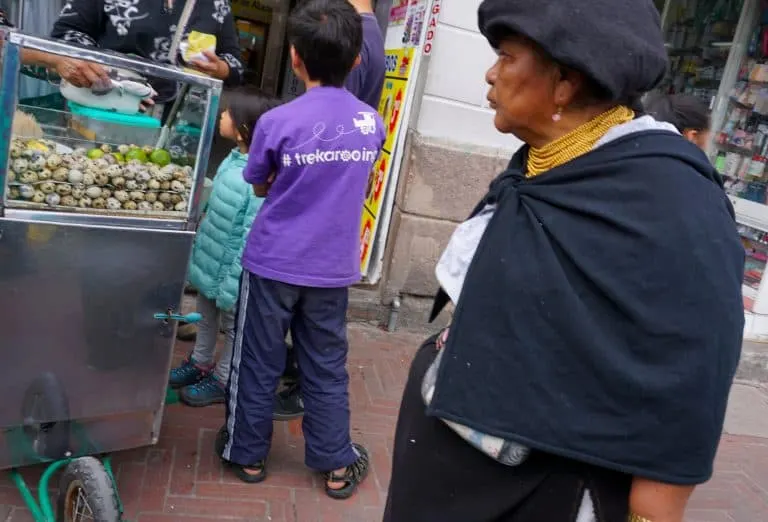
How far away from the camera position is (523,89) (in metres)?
1.23

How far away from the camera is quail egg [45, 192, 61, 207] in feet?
6.45

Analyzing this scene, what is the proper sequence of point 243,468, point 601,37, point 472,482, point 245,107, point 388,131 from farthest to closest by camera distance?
point 388,131, point 245,107, point 243,468, point 472,482, point 601,37

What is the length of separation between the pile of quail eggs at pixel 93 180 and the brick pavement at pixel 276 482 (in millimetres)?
1174

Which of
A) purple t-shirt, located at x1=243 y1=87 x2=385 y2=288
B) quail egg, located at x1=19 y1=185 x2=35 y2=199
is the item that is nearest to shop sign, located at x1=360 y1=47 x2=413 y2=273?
purple t-shirt, located at x1=243 y1=87 x2=385 y2=288

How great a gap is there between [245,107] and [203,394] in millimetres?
1432

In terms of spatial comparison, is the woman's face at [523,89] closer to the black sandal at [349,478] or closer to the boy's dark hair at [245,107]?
the boy's dark hair at [245,107]

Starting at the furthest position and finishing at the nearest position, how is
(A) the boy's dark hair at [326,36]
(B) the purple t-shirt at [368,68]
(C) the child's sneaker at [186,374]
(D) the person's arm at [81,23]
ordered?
(C) the child's sneaker at [186,374] < (B) the purple t-shirt at [368,68] < (D) the person's arm at [81,23] < (A) the boy's dark hair at [326,36]

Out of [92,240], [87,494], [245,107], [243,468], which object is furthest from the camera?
[245,107]

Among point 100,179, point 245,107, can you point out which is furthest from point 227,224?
point 100,179

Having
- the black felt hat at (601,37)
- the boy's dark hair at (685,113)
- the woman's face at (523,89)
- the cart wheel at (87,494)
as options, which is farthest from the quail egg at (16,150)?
the boy's dark hair at (685,113)

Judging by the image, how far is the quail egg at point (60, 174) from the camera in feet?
6.48

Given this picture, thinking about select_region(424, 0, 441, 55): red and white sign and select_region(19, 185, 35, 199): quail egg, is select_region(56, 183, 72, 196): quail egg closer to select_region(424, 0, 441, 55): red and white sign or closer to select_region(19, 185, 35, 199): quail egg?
select_region(19, 185, 35, 199): quail egg

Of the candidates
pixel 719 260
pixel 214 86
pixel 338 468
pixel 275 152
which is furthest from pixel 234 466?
pixel 719 260

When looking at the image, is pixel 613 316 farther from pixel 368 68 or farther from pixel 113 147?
pixel 368 68
